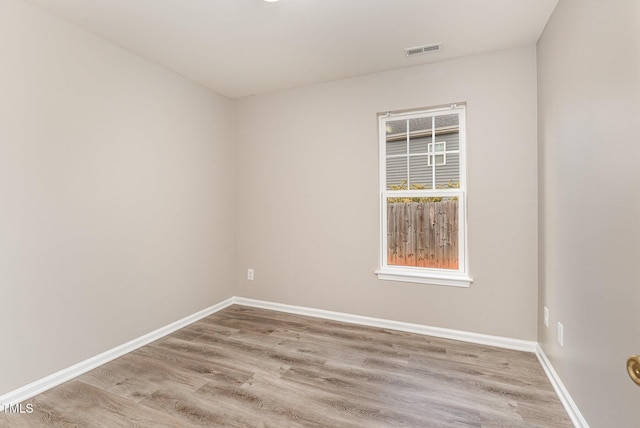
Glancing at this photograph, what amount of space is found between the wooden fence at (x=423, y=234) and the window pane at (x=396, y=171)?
223 mm

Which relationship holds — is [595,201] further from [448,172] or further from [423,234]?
[423,234]

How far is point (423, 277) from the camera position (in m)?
2.96

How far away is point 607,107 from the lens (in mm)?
1423

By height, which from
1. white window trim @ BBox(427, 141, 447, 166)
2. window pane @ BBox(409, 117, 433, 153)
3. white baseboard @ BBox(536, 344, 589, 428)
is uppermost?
window pane @ BBox(409, 117, 433, 153)

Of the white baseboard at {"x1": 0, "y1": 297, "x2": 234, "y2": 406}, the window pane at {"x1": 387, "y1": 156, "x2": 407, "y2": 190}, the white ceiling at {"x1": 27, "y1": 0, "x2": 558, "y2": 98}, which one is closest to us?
the white baseboard at {"x1": 0, "y1": 297, "x2": 234, "y2": 406}

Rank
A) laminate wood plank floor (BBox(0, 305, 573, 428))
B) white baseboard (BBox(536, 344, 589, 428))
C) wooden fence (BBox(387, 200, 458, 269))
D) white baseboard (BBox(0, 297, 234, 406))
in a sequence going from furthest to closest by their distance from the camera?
wooden fence (BBox(387, 200, 458, 269)), white baseboard (BBox(0, 297, 234, 406)), laminate wood plank floor (BBox(0, 305, 573, 428)), white baseboard (BBox(536, 344, 589, 428))

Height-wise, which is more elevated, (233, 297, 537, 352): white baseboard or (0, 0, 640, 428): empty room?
(0, 0, 640, 428): empty room

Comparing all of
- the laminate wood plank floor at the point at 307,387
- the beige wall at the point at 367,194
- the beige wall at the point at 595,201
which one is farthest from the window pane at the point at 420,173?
the laminate wood plank floor at the point at 307,387

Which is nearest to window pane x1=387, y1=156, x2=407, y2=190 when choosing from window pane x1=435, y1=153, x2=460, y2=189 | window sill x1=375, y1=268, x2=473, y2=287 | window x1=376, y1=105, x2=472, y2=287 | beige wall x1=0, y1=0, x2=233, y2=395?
window x1=376, y1=105, x2=472, y2=287

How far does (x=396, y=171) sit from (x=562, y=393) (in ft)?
7.16

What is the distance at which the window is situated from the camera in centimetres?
292

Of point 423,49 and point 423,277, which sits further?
point 423,277

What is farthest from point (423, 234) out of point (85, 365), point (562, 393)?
point (85, 365)

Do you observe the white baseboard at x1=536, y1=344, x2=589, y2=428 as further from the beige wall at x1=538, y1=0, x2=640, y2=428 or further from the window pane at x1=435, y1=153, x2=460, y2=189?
the window pane at x1=435, y1=153, x2=460, y2=189
